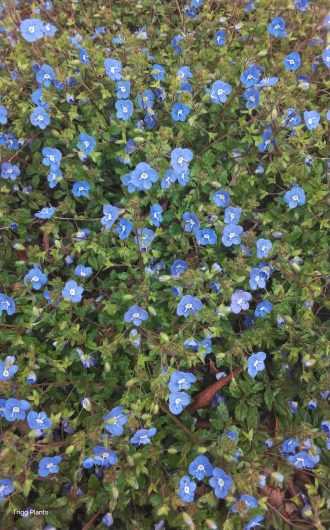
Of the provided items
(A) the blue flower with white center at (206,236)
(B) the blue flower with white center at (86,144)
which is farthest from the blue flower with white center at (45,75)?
(A) the blue flower with white center at (206,236)

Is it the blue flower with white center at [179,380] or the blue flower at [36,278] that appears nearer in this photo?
the blue flower with white center at [179,380]

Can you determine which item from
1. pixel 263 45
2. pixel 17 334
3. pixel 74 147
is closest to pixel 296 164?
pixel 263 45

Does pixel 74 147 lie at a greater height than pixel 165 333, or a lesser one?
greater

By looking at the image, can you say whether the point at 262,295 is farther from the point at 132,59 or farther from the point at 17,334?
the point at 132,59

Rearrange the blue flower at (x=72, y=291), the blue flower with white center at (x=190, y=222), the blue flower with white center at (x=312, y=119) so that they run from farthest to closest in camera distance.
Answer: the blue flower with white center at (x=312, y=119)
the blue flower with white center at (x=190, y=222)
the blue flower at (x=72, y=291)

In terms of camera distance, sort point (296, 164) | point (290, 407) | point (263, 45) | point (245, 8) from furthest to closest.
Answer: point (245, 8) < point (263, 45) < point (296, 164) < point (290, 407)

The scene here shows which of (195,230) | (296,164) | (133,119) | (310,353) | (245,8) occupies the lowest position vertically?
(310,353)

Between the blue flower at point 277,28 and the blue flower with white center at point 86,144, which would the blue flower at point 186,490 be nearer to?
the blue flower with white center at point 86,144
